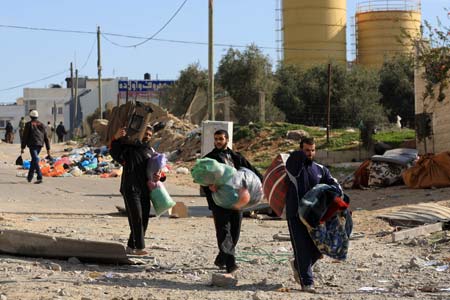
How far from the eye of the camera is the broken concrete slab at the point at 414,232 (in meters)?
11.8

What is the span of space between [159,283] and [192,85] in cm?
5164

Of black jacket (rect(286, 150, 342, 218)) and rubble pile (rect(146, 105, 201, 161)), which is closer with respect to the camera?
black jacket (rect(286, 150, 342, 218))

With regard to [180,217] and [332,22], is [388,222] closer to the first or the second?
[180,217]

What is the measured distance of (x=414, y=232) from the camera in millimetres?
11992

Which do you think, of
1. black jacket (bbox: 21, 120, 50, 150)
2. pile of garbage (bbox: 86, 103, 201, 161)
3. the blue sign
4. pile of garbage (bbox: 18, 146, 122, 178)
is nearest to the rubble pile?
pile of garbage (bbox: 86, 103, 201, 161)

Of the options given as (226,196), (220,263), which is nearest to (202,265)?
(220,263)

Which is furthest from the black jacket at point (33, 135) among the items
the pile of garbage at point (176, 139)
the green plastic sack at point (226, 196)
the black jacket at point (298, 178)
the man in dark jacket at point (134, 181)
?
the black jacket at point (298, 178)

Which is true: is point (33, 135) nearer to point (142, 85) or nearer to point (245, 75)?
point (245, 75)

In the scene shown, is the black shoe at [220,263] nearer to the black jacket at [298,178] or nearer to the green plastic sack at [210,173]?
the green plastic sack at [210,173]

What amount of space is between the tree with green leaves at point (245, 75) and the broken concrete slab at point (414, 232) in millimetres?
39866

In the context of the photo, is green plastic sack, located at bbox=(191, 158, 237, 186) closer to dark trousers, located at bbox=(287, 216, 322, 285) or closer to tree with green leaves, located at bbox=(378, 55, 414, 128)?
dark trousers, located at bbox=(287, 216, 322, 285)

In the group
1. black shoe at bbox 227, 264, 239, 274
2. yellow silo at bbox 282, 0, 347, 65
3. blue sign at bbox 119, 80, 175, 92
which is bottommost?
black shoe at bbox 227, 264, 239, 274

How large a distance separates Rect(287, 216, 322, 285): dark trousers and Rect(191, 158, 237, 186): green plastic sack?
1.01 meters

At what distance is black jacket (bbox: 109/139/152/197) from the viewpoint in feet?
32.2
